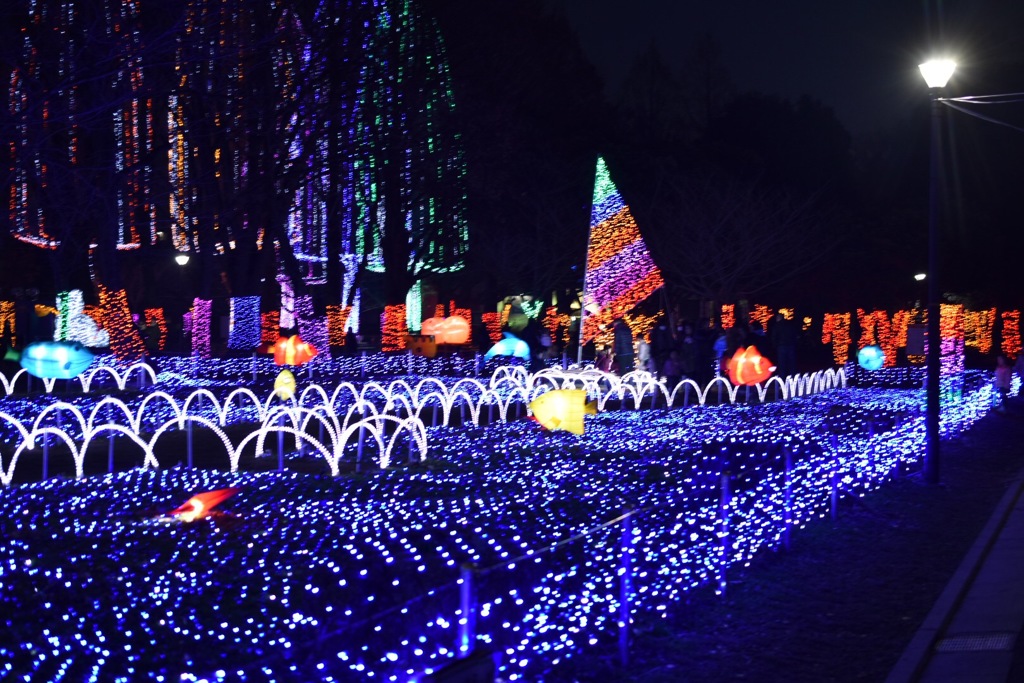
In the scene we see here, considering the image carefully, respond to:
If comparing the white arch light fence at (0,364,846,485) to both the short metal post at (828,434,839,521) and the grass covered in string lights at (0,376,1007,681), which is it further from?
the short metal post at (828,434,839,521)

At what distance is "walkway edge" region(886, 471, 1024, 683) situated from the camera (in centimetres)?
629

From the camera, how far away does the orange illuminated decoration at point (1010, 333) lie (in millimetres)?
36031

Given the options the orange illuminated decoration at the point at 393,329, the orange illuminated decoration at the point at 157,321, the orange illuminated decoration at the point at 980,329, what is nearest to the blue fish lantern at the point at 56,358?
the orange illuminated decoration at the point at 157,321

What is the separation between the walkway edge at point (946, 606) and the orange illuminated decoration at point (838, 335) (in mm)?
19102

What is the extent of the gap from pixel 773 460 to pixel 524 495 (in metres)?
3.77

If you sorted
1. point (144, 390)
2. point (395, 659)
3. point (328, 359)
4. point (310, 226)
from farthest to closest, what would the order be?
point (310, 226)
point (328, 359)
point (144, 390)
point (395, 659)

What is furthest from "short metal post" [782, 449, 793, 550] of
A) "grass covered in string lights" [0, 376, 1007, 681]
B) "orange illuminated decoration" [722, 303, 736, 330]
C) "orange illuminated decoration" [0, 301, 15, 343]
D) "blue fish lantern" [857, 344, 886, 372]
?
"orange illuminated decoration" [0, 301, 15, 343]

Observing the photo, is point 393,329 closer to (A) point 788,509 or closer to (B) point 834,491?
(B) point 834,491

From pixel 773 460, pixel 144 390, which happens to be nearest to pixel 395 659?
pixel 773 460

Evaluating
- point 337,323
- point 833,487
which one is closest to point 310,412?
point 833,487

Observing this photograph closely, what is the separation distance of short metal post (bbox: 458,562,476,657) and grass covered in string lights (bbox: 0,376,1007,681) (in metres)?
0.18

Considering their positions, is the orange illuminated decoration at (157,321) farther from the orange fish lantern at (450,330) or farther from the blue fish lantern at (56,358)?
the blue fish lantern at (56,358)

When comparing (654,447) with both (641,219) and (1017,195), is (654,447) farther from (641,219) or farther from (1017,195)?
(1017,195)

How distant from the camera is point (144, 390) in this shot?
17.5m
